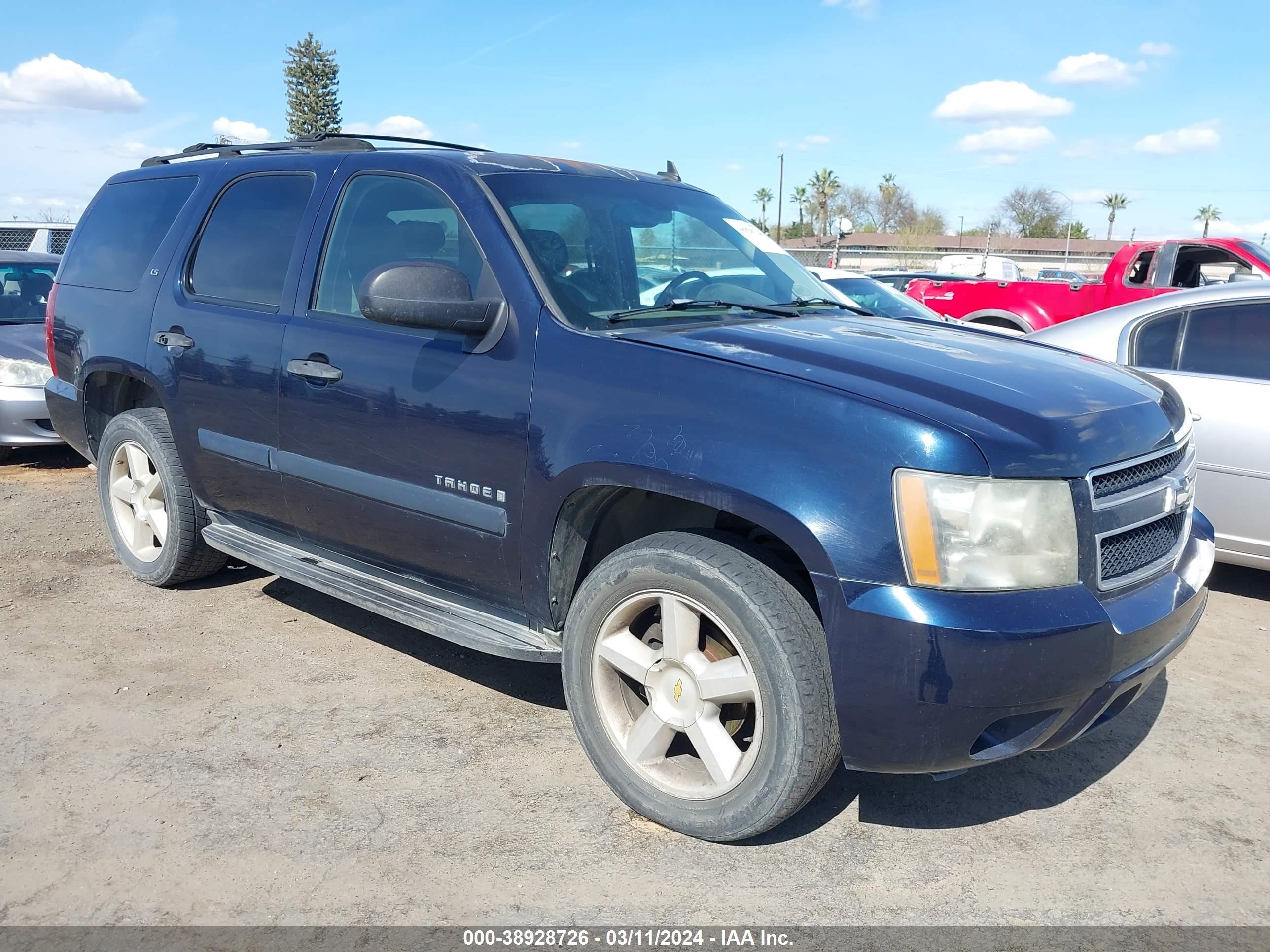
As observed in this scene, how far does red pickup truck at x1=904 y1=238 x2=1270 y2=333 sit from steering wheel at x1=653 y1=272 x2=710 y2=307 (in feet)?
23.2

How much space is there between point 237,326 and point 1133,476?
3.22 meters

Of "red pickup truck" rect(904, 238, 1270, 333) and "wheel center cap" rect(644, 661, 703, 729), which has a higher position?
"red pickup truck" rect(904, 238, 1270, 333)

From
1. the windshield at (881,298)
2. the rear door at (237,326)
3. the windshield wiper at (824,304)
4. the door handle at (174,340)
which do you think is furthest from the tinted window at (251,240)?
the windshield at (881,298)

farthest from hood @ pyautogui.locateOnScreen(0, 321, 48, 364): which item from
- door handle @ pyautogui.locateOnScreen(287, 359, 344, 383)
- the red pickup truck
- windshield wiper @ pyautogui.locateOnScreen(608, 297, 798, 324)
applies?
the red pickup truck

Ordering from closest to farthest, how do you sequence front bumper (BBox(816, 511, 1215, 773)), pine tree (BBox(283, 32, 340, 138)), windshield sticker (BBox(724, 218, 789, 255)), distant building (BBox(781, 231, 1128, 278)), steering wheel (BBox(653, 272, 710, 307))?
1. front bumper (BBox(816, 511, 1215, 773))
2. steering wheel (BBox(653, 272, 710, 307))
3. windshield sticker (BBox(724, 218, 789, 255))
4. distant building (BBox(781, 231, 1128, 278))
5. pine tree (BBox(283, 32, 340, 138))

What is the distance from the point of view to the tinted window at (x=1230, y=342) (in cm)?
496

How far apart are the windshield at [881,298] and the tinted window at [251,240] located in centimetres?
510

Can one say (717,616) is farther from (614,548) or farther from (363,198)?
(363,198)

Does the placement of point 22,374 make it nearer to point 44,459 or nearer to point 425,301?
point 44,459

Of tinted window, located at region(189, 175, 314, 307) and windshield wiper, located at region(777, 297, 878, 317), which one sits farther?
tinted window, located at region(189, 175, 314, 307)

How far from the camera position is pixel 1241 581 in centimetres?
546

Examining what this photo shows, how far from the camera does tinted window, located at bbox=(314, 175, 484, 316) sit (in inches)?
136

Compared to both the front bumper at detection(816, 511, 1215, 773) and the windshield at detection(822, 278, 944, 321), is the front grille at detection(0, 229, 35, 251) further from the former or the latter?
the front bumper at detection(816, 511, 1215, 773)

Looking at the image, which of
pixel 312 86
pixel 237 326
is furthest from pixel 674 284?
pixel 312 86
